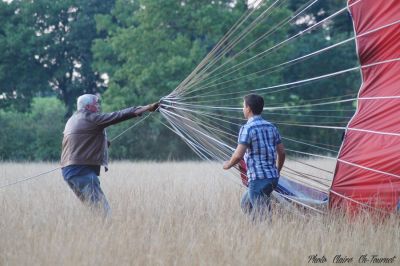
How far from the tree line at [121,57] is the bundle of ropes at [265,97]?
29 centimetres

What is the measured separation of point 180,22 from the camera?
28.3 metres

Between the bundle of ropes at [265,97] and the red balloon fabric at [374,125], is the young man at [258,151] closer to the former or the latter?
the bundle of ropes at [265,97]

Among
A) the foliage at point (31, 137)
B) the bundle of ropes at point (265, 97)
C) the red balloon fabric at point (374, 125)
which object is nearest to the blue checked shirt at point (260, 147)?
the bundle of ropes at point (265, 97)

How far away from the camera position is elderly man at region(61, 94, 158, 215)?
7.41m

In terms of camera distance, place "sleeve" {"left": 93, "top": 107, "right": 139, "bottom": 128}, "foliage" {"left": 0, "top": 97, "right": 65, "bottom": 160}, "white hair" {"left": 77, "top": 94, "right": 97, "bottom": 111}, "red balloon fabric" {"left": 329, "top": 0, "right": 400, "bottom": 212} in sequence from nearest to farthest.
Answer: "red balloon fabric" {"left": 329, "top": 0, "right": 400, "bottom": 212}
"sleeve" {"left": 93, "top": 107, "right": 139, "bottom": 128}
"white hair" {"left": 77, "top": 94, "right": 97, "bottom": 111}
"foliage" {"left": 0, "top": 97, "right": 65, "bottom": 160}

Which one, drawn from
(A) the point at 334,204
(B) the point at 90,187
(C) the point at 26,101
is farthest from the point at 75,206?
(C) the point at 26,101

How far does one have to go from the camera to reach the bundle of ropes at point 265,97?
310 inches

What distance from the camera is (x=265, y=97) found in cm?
2727

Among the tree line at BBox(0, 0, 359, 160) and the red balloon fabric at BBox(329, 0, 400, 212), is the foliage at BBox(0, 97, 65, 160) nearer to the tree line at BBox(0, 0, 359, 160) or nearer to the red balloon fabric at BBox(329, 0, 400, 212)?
the tree line at BBox(0, 0, 359, 160)

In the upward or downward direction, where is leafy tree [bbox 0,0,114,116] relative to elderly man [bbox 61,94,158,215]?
upward

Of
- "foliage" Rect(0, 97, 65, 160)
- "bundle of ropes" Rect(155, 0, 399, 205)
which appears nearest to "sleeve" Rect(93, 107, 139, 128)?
"bundle of ropes" Rect(155, 0, 399, 205)

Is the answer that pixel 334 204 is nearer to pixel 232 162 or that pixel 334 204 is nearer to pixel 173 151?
pixel 232 162

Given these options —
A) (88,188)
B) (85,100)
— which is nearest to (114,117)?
(85,100)

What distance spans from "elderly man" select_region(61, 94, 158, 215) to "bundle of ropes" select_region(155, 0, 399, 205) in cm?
70
